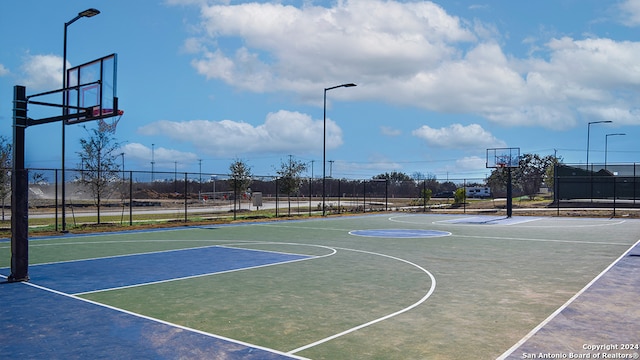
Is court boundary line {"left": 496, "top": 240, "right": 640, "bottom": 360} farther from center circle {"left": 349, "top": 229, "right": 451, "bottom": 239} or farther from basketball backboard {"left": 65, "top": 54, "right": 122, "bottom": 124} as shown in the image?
basketball backboard {"left": 65, "top": 54, "right": 122, "bottom": 124}

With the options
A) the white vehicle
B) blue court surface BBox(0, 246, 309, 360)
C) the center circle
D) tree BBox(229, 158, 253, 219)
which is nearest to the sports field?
blue court surface BBox(0, 246, 309, 360)

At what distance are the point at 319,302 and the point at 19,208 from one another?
6.36 metres

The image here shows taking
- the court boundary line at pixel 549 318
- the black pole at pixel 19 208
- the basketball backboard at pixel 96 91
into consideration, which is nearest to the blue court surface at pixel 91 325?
the black pole at pixel 19 208

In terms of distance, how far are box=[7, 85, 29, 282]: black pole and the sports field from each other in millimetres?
499

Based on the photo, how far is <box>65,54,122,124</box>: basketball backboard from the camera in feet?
38.7

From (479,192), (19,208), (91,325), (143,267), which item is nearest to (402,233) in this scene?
(143,267)

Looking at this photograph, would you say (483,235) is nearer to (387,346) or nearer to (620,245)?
(620,245)

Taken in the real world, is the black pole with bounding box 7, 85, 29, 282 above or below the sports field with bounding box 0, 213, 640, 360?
above

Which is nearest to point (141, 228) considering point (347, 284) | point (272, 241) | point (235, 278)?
point (272, 241)

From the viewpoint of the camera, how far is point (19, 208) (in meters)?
10.1

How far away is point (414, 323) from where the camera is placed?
7062mm

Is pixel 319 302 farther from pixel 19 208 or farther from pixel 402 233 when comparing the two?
pixel 402 233

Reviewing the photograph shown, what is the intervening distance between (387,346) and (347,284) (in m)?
3.79

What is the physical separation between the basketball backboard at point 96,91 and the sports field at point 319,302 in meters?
3.54
